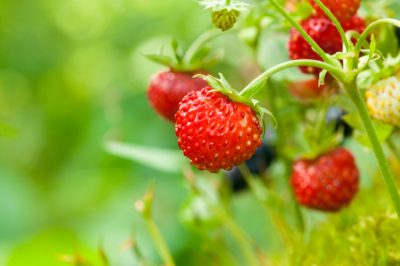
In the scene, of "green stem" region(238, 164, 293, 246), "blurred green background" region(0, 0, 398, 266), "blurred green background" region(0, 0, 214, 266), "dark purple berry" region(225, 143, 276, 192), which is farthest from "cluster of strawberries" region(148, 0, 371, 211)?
"blurred green background" region(0, 0, 214, 266)

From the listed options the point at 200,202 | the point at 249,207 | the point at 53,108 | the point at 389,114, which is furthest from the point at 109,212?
the point at 389,114

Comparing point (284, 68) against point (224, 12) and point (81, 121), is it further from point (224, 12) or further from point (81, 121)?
point (81, 121)

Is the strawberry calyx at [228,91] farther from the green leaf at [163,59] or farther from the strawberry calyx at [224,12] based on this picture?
the green leaf at [163,59]

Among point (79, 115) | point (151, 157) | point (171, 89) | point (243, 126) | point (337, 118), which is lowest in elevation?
point (79, 115)

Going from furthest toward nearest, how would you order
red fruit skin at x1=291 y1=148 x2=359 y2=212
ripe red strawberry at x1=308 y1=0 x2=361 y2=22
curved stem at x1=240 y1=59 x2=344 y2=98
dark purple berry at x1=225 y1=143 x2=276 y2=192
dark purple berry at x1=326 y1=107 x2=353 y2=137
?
dark purple berry at x1=225 y1=143 x2=276 y2=192
dark purple berry at x1=326 y1=107 x2=353 y2=137
red fruit skin at x1=291 y1=148 x2=359 y2=212
ripe red strawberry at x1=308 y1=0 x2=361 y2=22
curved stem at x1=240 y1=59 x2=344 y2=98

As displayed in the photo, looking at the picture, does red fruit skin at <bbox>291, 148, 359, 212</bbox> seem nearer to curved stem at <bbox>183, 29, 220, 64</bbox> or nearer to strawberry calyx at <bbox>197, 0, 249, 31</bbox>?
curved stem at <bbox>183, 29, 220, 64</bbox>

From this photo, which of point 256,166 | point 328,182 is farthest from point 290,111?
point 256,166
